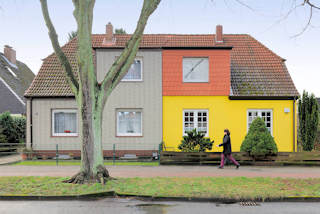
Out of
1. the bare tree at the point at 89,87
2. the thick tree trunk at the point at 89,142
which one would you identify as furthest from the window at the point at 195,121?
the thick tree trunk at the point at 89,142

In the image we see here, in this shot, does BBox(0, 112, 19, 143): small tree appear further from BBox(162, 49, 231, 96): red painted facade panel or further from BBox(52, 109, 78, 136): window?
BBox(162, 49, 231, 96): red painted facade panel

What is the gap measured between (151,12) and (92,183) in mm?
5478

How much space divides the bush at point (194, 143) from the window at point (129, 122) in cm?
290

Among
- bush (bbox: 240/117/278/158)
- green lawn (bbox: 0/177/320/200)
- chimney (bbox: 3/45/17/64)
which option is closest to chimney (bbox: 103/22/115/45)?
bush (bbox: 240/117/278/158)

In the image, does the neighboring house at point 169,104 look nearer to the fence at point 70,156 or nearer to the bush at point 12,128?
the fence at point 70,156

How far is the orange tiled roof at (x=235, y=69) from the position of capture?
1855cm

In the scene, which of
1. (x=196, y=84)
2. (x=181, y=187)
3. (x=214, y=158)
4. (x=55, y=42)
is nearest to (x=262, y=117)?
(x=196, y=84)

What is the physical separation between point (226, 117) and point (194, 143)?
272cm

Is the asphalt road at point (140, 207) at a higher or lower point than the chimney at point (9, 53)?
lower

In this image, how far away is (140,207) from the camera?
771 centimetres

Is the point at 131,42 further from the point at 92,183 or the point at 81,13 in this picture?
the point at 92,183

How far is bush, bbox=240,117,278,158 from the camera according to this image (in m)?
15.7

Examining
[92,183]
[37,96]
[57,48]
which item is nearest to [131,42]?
[57,48]

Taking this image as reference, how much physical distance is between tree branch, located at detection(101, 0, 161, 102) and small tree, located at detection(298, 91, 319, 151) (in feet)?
35.7
